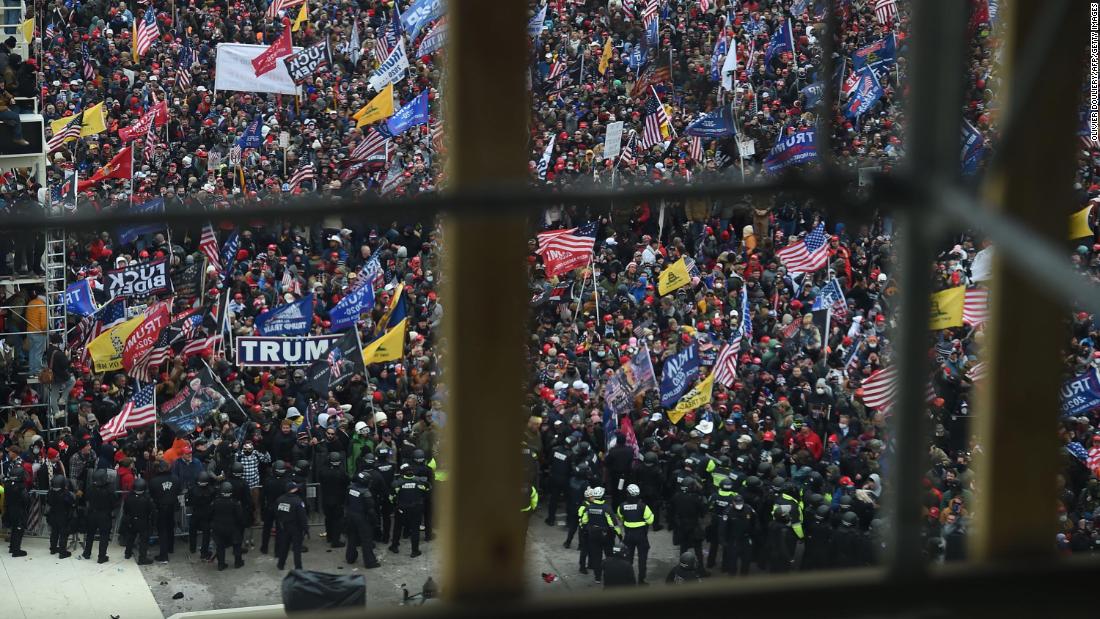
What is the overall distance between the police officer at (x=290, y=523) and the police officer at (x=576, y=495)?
2932 mm

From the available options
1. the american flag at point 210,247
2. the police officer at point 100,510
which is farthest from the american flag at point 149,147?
the police officer at point 100,510

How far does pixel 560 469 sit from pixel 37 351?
7.24 meters

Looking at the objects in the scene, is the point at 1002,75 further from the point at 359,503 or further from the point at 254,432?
the point at 254,432

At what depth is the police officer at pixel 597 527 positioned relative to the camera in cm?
1580

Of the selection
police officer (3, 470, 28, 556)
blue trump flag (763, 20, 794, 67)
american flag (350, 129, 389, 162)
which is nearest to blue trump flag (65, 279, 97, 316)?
police officer (3, 470, 28, 556)

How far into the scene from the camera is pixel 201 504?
1652 cm

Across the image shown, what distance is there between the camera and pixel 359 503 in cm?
1645

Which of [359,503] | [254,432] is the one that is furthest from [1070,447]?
[254,432]

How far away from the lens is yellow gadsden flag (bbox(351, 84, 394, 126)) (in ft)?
82.6

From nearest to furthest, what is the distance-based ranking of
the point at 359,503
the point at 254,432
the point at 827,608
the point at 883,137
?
the point at 827,608
the point at 359,503
the point at 254,432
the point at 883,137

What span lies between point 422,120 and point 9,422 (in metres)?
8.97

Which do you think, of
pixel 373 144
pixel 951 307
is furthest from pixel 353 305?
pixel 951 307

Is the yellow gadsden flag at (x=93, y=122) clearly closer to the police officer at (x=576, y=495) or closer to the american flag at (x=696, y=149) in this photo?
the american flag at (x=696, y=149)

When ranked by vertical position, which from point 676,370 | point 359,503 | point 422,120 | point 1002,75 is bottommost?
point 359,503
